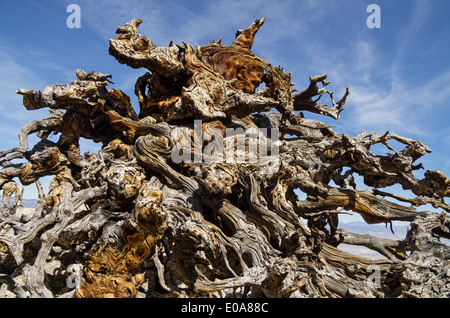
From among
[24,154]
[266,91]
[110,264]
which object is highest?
[266,91]

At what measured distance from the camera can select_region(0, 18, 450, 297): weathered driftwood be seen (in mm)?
4820

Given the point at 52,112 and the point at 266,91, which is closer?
the point at 52,112

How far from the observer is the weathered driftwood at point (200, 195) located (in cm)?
482

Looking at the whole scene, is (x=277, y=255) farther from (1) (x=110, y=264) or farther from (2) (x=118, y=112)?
(2) (x=118, y=112)

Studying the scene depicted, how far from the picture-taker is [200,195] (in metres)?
6.01

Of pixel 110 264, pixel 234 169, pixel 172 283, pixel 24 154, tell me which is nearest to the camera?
pixel 110 264

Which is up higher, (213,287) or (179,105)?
(179,105)

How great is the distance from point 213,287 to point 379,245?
4.22 meters

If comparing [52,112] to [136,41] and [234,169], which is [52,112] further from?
[234,169]

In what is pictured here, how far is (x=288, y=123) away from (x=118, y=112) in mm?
4553

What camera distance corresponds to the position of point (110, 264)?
15.4 ft

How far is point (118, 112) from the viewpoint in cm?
766
